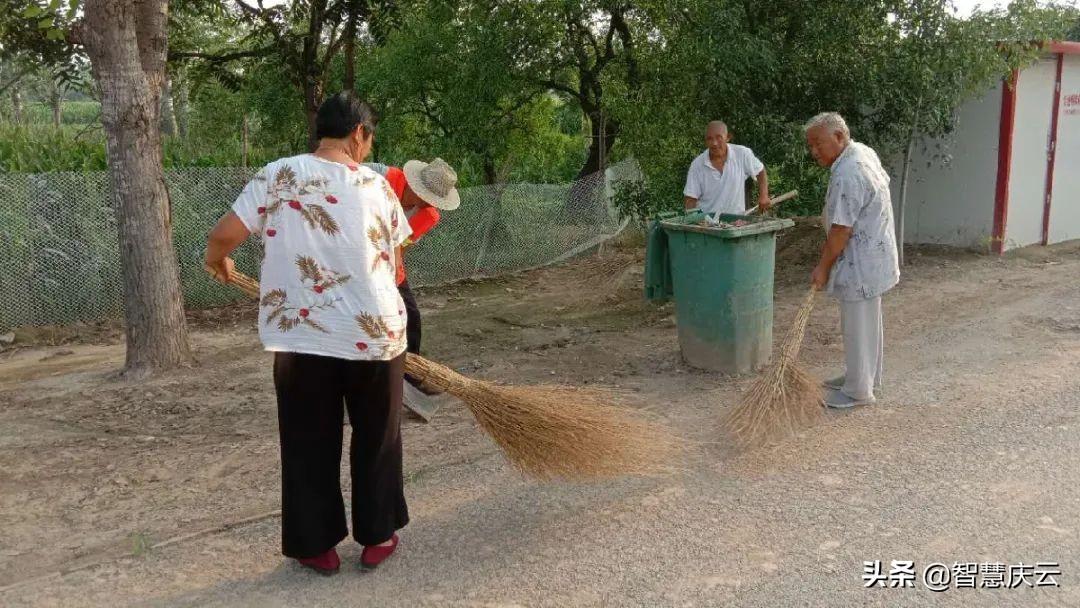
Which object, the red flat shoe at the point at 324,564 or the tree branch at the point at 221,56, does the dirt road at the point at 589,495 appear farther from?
the tree branch at the point at 221,56

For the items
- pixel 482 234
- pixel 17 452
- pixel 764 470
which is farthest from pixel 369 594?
pixel 482 234

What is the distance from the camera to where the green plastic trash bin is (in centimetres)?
579

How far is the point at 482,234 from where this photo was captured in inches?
393

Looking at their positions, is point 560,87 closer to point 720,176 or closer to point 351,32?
point 351,32

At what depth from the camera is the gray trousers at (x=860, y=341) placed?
5.18m

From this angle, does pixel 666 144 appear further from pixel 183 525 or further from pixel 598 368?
pixel 183 525

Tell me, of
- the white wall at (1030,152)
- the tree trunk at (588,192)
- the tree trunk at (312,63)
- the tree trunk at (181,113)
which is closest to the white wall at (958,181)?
the white wall at (1030,152)

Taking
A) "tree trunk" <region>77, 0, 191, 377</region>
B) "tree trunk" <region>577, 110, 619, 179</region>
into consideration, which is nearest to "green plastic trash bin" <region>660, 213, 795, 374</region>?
"tree trunk" <region>77, 0, 191, 377</region>

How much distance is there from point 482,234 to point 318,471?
269 inches

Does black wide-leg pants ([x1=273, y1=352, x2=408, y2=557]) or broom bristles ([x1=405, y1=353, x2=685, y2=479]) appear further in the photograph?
broom bristles ([x1=405, y1=353, x2=685, y2=479])

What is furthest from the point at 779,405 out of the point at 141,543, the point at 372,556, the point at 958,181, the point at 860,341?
the point at 958,181

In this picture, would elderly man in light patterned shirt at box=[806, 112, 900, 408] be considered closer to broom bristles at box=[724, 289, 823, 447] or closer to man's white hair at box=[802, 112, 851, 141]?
man's white hair at box=[802, 112, 851, 141]

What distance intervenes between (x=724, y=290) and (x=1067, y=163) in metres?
7.75

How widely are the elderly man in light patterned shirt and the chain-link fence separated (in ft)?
16.7
